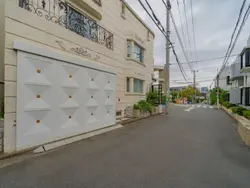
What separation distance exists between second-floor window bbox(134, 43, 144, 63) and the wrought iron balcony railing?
406 centimetres

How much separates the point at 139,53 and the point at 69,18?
7.96 metres

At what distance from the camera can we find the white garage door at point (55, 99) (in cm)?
467

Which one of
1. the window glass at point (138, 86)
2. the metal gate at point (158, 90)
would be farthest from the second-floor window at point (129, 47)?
the metal gate at point (158, 90)

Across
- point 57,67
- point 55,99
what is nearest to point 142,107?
point 55,99

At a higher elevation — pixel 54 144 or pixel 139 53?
pixel 139 53

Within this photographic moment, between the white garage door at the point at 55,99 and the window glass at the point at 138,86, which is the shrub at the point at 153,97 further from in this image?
the white garage door at the point at 55,99

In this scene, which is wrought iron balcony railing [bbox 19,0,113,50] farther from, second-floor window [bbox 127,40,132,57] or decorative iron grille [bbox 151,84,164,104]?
decorative iron grille [bbox 151,84,164,104]

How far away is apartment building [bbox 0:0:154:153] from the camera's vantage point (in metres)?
4.47

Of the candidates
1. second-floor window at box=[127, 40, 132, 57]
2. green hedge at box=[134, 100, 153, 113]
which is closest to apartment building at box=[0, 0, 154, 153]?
second-floor window at box=[127, 40, 132, 57]

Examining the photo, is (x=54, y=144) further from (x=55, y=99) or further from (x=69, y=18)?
(x=69, y=18)

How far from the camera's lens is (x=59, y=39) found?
584cm

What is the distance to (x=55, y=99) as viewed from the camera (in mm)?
5570

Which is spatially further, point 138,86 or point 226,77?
point 226,77

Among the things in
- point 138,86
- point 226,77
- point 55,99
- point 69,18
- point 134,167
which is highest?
point 226,77
